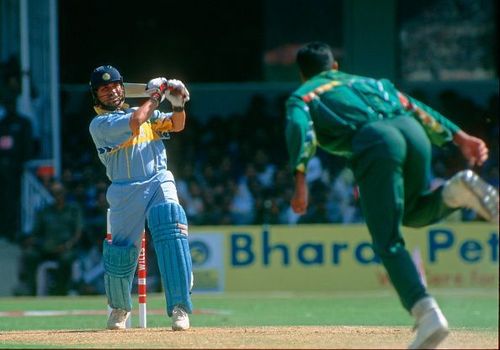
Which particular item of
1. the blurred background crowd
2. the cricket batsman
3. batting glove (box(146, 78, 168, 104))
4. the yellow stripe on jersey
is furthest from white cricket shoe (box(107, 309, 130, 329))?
the blurred background crowd

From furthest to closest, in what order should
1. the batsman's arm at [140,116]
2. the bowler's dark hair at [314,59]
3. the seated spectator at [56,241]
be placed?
the seated spectator at [56,241], the batsman's arm at [140,116], the bowler's dark hair at [314,59]

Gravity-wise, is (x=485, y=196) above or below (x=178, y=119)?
below

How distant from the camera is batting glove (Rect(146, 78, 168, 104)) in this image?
11.1m

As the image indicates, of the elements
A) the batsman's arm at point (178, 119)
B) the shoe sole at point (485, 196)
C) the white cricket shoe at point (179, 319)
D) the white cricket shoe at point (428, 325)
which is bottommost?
the white cricket shoe at point (179, 319)

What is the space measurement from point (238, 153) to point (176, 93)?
43.6ft

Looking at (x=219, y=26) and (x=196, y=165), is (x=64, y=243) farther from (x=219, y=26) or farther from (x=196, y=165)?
(x=219, y=26)

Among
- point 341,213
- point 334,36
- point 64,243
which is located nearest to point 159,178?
point 64,243

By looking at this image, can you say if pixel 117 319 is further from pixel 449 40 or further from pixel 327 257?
pixel 449 40

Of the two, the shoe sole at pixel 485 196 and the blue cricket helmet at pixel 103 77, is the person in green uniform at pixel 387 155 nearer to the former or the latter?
the shoe sole at pixel 485 196

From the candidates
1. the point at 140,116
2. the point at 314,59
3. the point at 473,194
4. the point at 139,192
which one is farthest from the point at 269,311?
the point at 473,194

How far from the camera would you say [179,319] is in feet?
36.7

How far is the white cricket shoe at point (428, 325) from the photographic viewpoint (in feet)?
28.2

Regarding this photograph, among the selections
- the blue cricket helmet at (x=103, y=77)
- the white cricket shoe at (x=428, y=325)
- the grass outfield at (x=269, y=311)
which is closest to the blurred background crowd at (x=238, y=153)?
the grass outfield at (x=269, y=311)

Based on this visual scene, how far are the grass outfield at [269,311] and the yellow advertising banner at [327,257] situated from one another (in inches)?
13.3
